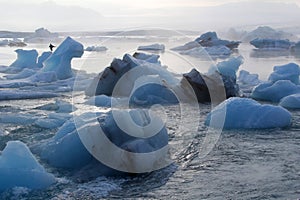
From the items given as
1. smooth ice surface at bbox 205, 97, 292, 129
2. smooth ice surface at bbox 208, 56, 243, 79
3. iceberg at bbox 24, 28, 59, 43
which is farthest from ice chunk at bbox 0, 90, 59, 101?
iceberg at bbox 24, 28, 59, 43

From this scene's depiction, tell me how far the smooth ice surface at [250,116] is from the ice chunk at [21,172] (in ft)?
9.69

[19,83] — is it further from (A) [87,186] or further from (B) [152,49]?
(B) [152,49]

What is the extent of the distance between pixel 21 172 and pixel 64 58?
8.89 m

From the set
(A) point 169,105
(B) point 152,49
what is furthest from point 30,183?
(B) point 152,49

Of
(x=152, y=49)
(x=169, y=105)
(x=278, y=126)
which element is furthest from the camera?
(x=152, y=49)

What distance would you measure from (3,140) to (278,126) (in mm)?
3589

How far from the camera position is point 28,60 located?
1535 centimetres

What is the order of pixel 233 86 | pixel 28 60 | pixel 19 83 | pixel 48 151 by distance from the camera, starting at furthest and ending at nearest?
pixel 28 60 < pixel 19 83 < pixel 233 86 < pixel 48 151

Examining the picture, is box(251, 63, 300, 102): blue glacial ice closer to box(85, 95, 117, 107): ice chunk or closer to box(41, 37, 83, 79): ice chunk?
box(85, 95, 117, 107): ice chunk

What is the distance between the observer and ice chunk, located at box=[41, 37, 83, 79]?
12180 millimetres

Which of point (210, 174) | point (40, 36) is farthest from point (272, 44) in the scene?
point (210, 174)

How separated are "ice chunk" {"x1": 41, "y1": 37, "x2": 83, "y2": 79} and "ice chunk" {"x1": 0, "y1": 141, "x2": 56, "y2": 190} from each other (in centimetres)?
846

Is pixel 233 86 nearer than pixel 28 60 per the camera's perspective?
Yes

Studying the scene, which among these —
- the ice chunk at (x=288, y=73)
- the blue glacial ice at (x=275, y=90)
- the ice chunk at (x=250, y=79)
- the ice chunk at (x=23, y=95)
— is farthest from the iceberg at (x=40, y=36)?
the blue glacial ice at (x=275, y=90)
